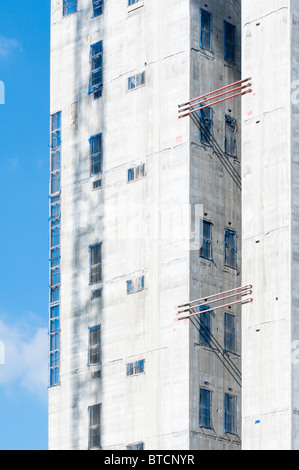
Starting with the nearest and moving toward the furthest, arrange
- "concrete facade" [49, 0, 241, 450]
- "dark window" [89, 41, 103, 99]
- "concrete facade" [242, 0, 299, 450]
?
1. "concrete facade" [242, 0, 299, 450]
2. "concrete facade" [49, 0, 241, 450]
3. "dark window" [89, 41, 103, 99]

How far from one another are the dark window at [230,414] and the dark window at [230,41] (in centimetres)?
2514

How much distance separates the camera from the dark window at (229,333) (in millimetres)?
114188

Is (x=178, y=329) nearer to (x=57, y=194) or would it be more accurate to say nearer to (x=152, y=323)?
(x=152, y=323)

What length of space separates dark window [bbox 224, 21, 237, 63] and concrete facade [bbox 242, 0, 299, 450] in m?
7.99

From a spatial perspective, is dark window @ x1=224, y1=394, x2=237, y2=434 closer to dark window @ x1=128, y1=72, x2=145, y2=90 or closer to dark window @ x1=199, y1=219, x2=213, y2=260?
dark window @ x1=199, y1=219, x2=213, y2=260

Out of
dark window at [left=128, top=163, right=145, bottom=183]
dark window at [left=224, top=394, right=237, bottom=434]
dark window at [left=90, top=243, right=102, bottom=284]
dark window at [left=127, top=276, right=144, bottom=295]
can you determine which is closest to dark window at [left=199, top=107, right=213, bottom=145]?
dark window at [left=128, top=163, right=145, bottom=183]

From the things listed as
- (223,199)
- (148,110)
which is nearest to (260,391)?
(223,199)

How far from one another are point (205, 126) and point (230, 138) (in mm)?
2700

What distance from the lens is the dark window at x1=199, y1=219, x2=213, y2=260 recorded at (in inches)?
4491

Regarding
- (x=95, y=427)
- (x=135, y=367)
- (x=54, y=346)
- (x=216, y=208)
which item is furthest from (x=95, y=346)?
(x=216, y=208)

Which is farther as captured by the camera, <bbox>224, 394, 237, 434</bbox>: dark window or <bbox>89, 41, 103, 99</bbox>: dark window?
<bbox>89, 41, 103, 99</bbox>: dark window

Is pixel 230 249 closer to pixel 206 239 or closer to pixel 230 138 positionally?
pixel 206 239

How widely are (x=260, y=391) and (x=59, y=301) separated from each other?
22882 millimetres

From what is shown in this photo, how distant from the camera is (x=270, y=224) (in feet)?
353
